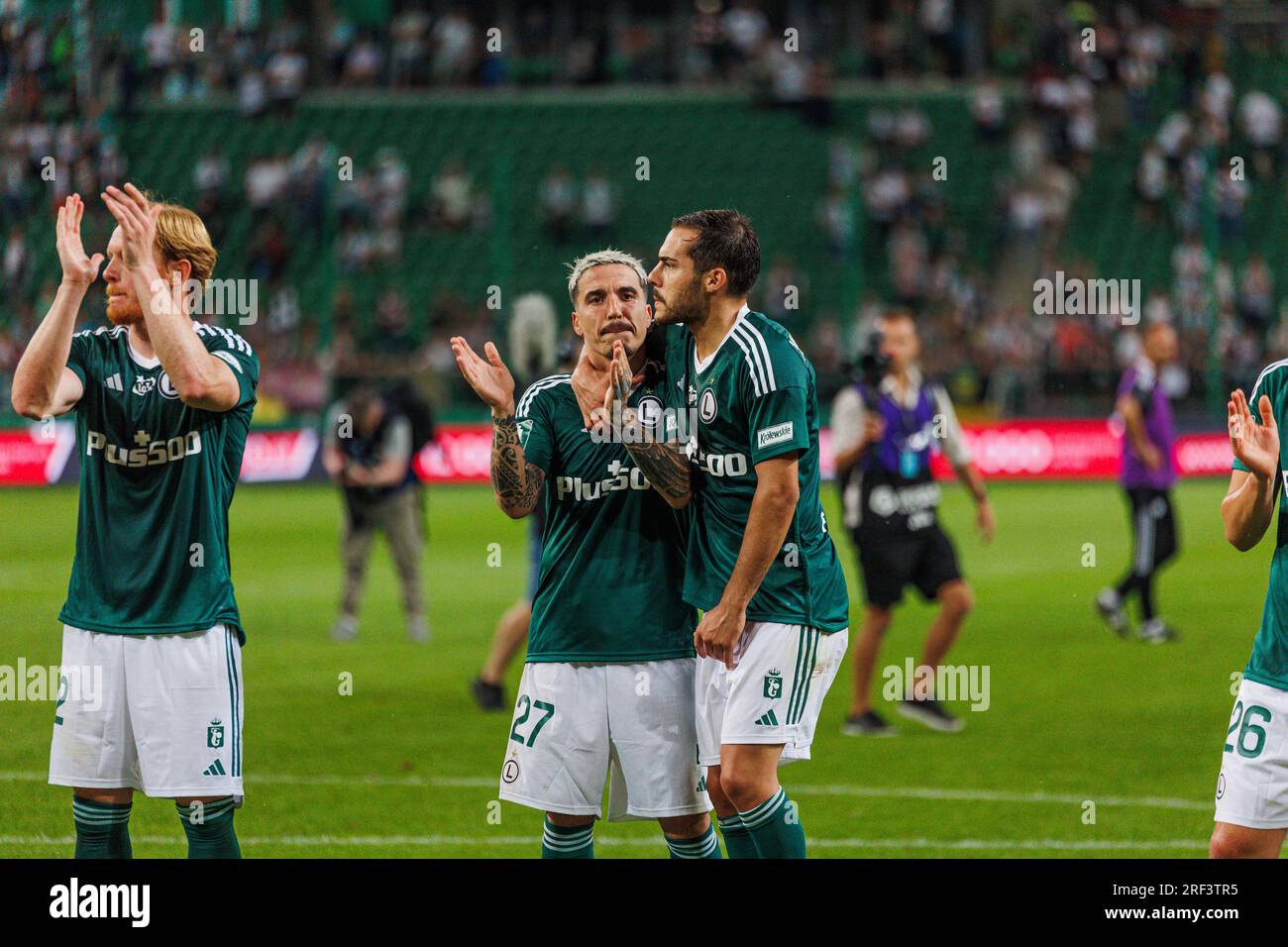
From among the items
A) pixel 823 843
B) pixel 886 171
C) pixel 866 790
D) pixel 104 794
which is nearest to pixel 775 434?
pixel 104 794

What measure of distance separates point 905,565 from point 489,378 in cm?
462

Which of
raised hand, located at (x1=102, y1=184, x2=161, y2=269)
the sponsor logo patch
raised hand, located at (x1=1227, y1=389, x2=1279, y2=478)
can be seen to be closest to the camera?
raised hand, located at (x1=1227, y1=389, x2=1279, y2=478)

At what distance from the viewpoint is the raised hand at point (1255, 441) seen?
15.3 feet

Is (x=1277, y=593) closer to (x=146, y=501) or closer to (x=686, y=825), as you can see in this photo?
(x=686, y=825)

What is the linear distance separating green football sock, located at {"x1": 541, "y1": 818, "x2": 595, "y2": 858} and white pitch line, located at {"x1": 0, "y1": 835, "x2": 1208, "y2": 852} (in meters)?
1.85

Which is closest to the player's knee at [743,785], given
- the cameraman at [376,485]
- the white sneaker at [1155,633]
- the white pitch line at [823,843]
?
the white pitch line at [823,843]

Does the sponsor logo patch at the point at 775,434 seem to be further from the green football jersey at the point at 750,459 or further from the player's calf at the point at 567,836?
the player's calf at the point at 567,836

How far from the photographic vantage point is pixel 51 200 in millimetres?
17922

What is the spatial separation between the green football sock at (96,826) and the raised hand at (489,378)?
5.45 ft

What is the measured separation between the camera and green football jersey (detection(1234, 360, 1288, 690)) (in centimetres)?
456

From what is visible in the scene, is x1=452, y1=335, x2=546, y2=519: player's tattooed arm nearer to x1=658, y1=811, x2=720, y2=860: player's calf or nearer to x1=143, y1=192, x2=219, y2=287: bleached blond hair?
x1=143, y1=192, x2=219, y2=287: bleached blond hair

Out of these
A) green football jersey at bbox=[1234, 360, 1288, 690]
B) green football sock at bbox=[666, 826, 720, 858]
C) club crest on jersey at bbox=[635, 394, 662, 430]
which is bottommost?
green football sock at bbox=[666, 826, 720, 858]

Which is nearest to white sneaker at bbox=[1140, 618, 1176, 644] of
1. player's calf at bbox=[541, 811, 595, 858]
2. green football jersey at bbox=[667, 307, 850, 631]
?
green football jersey at bbox=[667, 307, 850, 631]

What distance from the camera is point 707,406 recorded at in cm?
508
